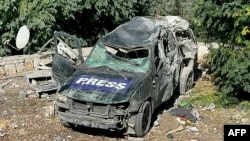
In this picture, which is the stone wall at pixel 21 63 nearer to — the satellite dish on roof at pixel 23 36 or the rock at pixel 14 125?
the satellite dish on roof at pixel 23 36

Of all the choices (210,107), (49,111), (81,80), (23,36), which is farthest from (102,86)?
(23,36)

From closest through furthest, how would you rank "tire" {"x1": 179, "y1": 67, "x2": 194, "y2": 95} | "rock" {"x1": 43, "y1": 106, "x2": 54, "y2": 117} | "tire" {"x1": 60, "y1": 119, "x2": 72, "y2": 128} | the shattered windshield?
"tire" {"x1": 60, "y1": 119, "x2": 72, "y2": 128}, the shattered windshield, "rock" {"x1": 43, "y1": 106, "x2": 54, "y2": 117}, "tire" {"x1": 179, "y1": 67, "x2": 194, "y2": 95}

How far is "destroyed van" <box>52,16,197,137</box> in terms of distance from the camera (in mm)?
→ 7469

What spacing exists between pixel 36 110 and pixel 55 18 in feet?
12.6

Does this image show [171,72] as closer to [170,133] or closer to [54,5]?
[170,133]

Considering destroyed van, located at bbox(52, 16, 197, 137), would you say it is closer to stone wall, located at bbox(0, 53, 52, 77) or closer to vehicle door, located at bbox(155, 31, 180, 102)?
vehicle door, located at bbox(155, 31, 180, 102)

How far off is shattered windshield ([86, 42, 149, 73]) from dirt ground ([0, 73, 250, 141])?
3.95 ft

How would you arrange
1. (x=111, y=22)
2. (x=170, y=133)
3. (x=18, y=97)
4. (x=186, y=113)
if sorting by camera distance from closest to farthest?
(x=170, y=133) → (x=186, y=113) → (x=18, y=97) → (x=111, y=22)

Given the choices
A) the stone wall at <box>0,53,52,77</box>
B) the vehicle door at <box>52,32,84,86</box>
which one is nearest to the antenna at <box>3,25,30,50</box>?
the stone wall at <box>0,53,52,77</box>

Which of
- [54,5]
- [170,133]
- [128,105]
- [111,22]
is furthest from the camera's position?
[111,22]

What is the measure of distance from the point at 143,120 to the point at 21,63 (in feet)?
16.2

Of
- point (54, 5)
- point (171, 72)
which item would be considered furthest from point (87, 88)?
point (54, 5)

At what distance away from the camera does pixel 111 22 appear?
46.8 feet

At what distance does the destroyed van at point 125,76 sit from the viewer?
747 cm
